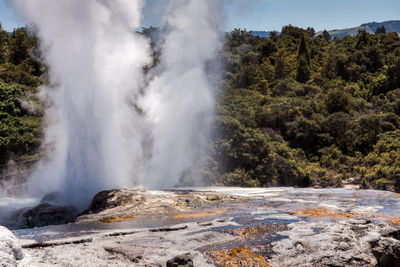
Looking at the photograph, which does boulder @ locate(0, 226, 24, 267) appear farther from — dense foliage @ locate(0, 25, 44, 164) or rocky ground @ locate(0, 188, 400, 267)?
dense foliage @ locate(0, 25, 44, 164)

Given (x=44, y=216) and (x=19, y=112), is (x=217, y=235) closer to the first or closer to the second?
(x=44, y=216)

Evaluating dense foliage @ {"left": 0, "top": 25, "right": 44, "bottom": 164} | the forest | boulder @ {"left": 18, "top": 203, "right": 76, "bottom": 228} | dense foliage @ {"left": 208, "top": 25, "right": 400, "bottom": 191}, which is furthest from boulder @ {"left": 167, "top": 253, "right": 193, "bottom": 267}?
dense foliage @ {"left": 0, "top": 25, "right": 44, "bottom": 164}

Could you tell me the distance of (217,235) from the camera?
320 inches

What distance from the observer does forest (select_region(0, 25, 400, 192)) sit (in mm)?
23750

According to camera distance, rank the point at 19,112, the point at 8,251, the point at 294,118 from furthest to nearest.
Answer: the point at 294,118
the point at 19,112
the point at 8,251

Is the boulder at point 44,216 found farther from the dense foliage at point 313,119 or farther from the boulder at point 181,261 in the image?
the dense foliage at point 313,119

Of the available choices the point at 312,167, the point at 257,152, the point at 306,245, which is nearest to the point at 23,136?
the point at 257,152

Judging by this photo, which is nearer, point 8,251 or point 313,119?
point 8,251

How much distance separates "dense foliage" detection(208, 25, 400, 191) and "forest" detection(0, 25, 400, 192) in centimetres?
7

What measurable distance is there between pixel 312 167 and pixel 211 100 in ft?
29.0

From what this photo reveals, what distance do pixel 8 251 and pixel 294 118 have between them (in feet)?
95.5

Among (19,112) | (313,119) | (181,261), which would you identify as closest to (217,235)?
(181,261)

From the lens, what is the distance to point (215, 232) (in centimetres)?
834

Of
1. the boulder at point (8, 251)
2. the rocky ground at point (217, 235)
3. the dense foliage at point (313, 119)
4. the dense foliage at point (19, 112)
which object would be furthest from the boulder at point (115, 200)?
the dense foliage at point (19, 112)
